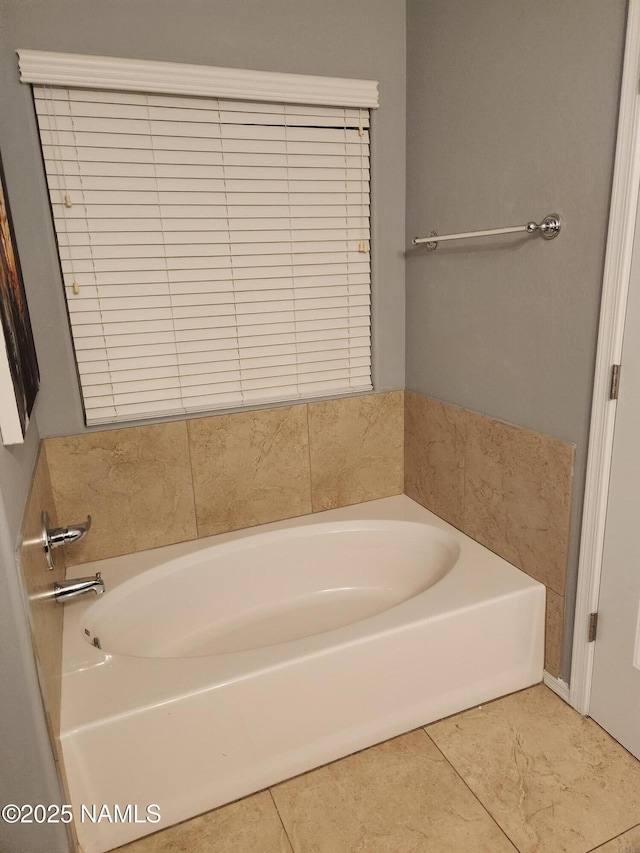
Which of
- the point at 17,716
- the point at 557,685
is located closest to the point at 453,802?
the point at 557,685

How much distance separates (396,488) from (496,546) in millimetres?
654

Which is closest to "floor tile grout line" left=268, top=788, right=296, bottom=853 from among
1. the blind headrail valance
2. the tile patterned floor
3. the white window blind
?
A: the tile patterned floor

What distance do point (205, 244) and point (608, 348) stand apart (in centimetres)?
140

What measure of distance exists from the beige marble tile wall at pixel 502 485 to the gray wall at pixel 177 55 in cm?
69

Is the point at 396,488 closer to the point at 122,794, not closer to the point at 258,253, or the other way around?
the point at 258,253

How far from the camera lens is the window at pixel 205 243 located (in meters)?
1.92

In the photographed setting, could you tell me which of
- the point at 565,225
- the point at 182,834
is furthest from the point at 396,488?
the point at 182,834

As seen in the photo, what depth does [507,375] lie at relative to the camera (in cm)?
196

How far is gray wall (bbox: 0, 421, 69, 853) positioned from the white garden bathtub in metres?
0.13

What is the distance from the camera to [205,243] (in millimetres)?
2098

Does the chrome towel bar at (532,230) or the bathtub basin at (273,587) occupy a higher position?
the chrome towel bar at (532,230)

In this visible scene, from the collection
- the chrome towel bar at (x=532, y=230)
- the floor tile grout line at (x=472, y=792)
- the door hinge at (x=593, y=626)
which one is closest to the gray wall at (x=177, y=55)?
the chrome towel bar at (x=532, y=230)

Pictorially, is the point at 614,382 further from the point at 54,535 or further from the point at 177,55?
the point at 177,55

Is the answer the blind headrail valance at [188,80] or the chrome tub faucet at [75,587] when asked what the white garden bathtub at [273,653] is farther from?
the blind headrail valance at [188,80]
